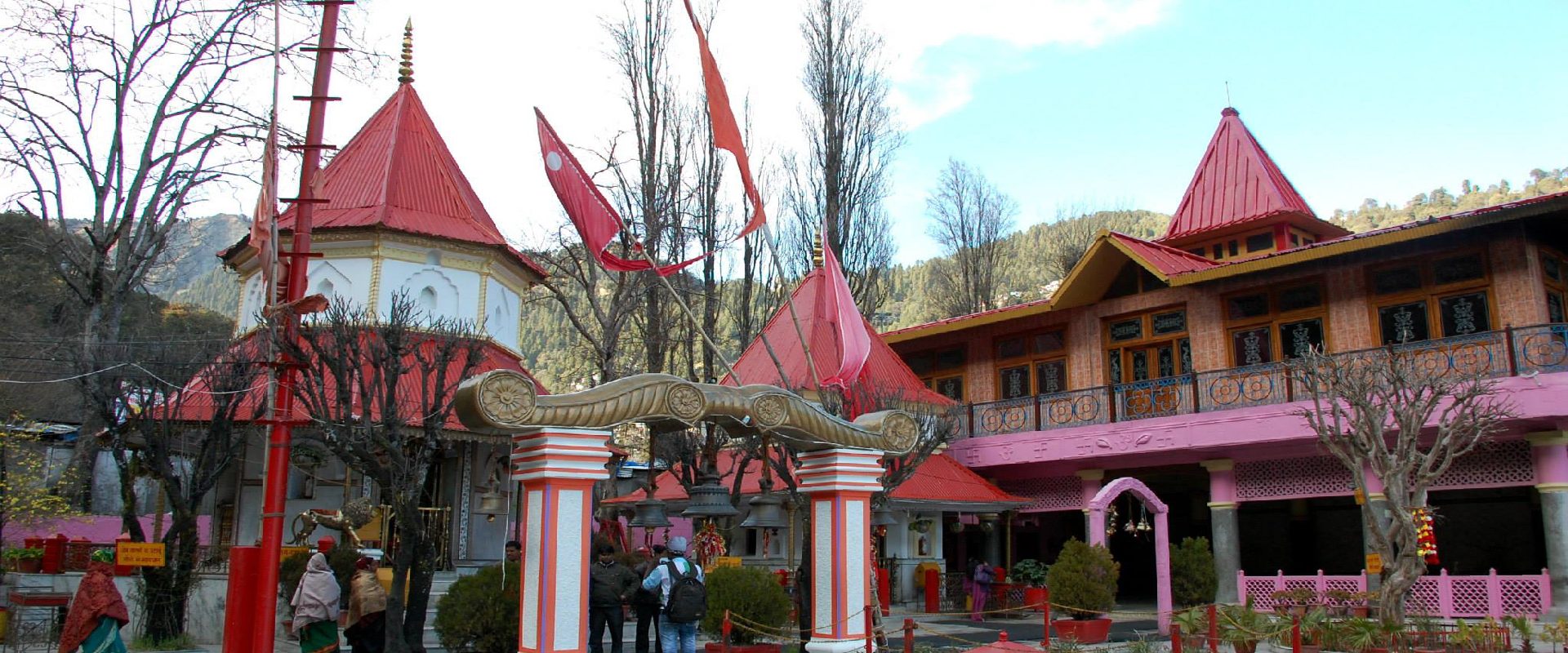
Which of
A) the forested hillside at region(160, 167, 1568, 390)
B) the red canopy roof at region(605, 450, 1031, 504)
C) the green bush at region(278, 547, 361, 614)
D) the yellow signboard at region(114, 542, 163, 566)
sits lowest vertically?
the green bush at region(278, 547, 361, 614)

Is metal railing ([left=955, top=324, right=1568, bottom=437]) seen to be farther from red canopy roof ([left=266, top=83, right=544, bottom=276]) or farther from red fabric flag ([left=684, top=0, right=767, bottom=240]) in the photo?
red canopy roof ([left=266, top=83, right=544, bottom=276])

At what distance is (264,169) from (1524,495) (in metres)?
23.8

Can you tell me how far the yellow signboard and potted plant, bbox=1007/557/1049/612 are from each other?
565 inches

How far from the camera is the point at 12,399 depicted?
1114 inches

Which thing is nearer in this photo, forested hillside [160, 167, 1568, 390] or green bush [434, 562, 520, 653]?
green bush [434, 562, 520, 653]

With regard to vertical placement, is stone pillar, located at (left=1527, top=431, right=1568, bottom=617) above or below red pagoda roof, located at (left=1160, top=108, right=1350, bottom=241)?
below

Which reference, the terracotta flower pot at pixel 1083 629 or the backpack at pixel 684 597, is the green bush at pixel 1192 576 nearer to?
the terracotta flower pot at pixel 1083 629

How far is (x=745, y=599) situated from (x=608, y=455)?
14.9 ft

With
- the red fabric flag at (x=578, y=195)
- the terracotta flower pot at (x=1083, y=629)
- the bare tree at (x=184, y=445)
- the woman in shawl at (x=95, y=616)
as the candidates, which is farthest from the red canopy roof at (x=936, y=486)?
the woman in shawl at (x=95, y=616)

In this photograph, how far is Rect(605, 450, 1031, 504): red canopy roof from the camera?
2159 centimetres

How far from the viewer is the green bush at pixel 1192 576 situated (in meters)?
21.0

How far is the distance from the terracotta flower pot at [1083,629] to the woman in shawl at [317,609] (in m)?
9.08

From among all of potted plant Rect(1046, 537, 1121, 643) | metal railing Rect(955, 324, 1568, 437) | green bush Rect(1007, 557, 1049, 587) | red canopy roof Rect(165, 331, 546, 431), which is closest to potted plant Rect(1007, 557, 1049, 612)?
green bush Rect(1007, 557, 1049, 587)

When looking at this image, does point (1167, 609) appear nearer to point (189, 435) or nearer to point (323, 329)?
point (323, 329)
